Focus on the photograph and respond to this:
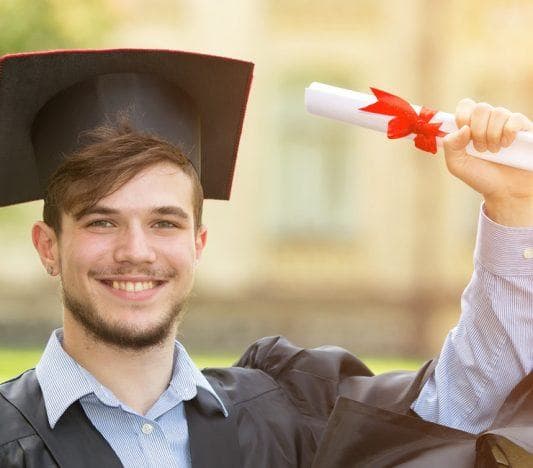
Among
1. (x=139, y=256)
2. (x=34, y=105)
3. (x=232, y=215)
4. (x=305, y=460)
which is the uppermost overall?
(x=34, y=105)

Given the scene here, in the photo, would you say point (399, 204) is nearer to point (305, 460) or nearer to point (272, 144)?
point (272, 144)

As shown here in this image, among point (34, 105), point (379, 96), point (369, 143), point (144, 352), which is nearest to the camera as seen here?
point (379, 96)

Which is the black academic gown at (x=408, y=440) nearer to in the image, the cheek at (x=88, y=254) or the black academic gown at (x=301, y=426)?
the black academic gown at (x=301, y=426)

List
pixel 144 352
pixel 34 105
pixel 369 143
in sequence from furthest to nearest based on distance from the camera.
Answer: pixel 369 143, pixel 34 105, pixel 144 352

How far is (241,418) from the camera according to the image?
8.55 feet

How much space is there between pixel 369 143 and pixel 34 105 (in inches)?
542

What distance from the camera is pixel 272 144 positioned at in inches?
651

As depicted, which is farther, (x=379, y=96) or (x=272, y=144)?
(x=272, y=144)

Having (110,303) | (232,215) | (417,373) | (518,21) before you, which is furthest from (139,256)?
(518,21)

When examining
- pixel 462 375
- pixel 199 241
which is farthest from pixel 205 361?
pixel 462 375

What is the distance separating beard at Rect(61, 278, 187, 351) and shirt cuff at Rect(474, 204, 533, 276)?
1.98 ft

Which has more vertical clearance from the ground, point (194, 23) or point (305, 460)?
point (194, 23)

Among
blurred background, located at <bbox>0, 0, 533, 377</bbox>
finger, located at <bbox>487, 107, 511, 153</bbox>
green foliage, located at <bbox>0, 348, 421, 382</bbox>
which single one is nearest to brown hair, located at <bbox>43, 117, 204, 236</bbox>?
finger, located at <bbox>487, 107, 511, 153</bbox>

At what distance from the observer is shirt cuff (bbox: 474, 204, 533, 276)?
247 centimetres
